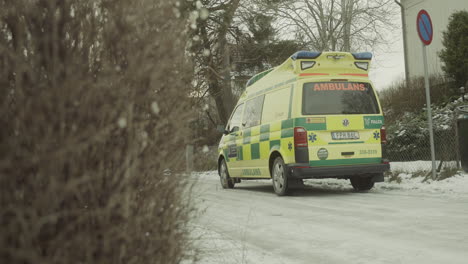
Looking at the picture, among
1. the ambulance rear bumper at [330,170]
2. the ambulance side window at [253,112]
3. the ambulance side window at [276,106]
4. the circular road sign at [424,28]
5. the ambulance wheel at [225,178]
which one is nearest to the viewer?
the ambulance rear bumper at [330,170]

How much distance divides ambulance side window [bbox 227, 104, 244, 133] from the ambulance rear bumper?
2.86 metres

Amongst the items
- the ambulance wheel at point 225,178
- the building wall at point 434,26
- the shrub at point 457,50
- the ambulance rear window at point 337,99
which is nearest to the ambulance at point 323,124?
the ambulance rear window at point 337,99

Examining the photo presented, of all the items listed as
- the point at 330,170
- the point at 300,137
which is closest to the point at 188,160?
the point at 300,137

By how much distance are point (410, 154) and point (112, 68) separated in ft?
39.8

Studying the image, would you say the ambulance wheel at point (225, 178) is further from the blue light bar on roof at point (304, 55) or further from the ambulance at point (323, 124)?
the blue light bar on roof at point (304, 55)

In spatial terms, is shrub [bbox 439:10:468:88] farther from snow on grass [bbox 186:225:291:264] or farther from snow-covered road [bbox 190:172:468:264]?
snow on grass [bbox 186:225:291:264]

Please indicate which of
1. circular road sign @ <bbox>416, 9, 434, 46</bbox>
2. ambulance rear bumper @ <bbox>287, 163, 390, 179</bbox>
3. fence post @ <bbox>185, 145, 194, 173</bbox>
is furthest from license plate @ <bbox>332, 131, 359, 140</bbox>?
fence post @ <bbox>185, 145, 194, 173</bbox>

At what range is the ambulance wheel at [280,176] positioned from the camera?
8.46 metres

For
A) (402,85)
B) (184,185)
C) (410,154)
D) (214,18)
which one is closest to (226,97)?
(214,18)

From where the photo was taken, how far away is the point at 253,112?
10.1 m

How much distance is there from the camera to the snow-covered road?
371 centimetres

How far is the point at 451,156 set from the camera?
9828mm

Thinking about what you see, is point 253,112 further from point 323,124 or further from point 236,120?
point 323,124

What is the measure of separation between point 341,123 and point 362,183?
1.43m
